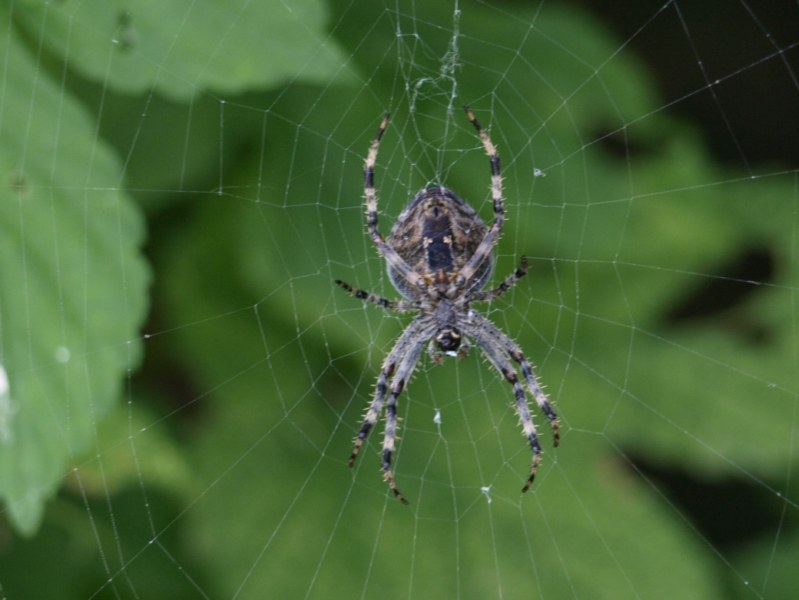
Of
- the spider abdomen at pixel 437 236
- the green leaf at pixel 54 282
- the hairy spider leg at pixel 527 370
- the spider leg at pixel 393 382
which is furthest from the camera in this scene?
the hairy spider leg at pixel 527 370

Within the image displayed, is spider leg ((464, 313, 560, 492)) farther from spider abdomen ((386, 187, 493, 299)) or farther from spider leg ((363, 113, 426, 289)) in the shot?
spider leg ((363, 113, 426, 289))

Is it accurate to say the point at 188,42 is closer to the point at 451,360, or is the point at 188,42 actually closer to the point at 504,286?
the point at 504,286

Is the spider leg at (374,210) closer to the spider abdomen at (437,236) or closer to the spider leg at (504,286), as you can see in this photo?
the spider abdomen at (437,236)

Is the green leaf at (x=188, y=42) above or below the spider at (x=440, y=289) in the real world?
above

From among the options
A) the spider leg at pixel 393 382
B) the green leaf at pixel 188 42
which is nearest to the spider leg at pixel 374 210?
the spider leg at pixel 393 382

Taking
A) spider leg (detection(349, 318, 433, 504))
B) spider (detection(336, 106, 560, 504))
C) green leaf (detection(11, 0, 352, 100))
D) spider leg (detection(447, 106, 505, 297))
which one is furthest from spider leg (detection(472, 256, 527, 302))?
green leaf (detection(11, 0, 352, 100))

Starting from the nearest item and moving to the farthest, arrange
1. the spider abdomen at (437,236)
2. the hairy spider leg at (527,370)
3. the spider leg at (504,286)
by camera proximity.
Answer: the spider leg at (504,286) → the spider abdomen at (437,236) → the hairy spider leg at (527,370)

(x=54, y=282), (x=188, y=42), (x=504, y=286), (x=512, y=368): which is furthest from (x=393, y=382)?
(x=188, y=42)

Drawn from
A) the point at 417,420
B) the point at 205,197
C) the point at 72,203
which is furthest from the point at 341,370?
the point at 72,203
